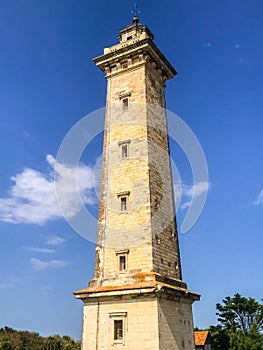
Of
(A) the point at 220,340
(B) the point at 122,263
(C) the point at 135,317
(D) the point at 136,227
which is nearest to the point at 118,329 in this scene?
(C) the point at 135,317

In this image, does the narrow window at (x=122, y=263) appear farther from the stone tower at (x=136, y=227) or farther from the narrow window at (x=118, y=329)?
the narrow window at (x=118, y=329)

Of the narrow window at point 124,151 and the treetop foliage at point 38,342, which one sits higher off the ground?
the narrow window at point 124,151

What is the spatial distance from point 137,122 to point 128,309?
8.65 metres

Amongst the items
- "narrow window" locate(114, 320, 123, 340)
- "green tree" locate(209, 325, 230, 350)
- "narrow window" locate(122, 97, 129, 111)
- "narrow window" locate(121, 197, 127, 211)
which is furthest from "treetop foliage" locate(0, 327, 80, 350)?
"narrow window" locate(122, 97, 129, 111)

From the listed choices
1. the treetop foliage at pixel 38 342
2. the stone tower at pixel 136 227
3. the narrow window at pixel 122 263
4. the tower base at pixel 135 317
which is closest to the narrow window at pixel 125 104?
the stone tower at pixel 136 227

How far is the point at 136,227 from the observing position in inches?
544

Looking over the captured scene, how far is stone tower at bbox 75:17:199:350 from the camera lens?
1216 cm

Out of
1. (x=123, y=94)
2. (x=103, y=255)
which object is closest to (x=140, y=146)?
(x=123, y=94)

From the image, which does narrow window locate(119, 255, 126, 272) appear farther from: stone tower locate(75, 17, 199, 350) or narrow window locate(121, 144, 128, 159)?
narrow window locate(121, 144, 128, 159)

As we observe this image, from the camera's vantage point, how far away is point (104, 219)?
14.9m

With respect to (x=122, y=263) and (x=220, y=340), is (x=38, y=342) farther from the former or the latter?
(x=122, y=263)

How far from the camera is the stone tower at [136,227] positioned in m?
12.2

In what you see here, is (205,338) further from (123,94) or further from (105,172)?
(123,94)

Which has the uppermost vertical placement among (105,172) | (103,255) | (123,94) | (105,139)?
(123,94)
